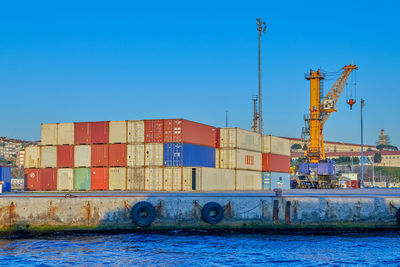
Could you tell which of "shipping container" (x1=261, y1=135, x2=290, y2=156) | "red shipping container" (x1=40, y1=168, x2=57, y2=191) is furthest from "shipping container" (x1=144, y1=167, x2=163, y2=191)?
"shipping container" (x1=261, y1=135, x2=290, y2=156)

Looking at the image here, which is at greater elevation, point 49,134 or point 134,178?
point 49,134

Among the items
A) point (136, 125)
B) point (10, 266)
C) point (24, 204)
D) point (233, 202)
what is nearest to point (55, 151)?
point (136, 125)

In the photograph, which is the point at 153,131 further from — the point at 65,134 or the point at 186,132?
the point at 65,134

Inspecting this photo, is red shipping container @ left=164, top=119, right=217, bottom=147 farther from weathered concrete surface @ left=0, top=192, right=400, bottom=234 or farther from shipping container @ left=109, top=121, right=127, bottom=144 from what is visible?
weathered concrete surface @ left=0, top=192, right=400, bottom=234

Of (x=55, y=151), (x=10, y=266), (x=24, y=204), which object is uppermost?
(x=55, y=151)

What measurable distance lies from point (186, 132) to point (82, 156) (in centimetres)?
1152

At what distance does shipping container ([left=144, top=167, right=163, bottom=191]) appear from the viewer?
5216cm

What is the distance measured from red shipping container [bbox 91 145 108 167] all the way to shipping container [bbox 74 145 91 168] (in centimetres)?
50

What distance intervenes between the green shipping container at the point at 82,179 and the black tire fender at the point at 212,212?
2719cm

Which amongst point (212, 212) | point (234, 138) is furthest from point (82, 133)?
point (212, 212)

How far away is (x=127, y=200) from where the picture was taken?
99.9 feet

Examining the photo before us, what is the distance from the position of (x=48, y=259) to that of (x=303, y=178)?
6098cm

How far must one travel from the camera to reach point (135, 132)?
53.9m

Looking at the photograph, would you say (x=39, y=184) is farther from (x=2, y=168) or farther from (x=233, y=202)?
(x=233, y=202)
